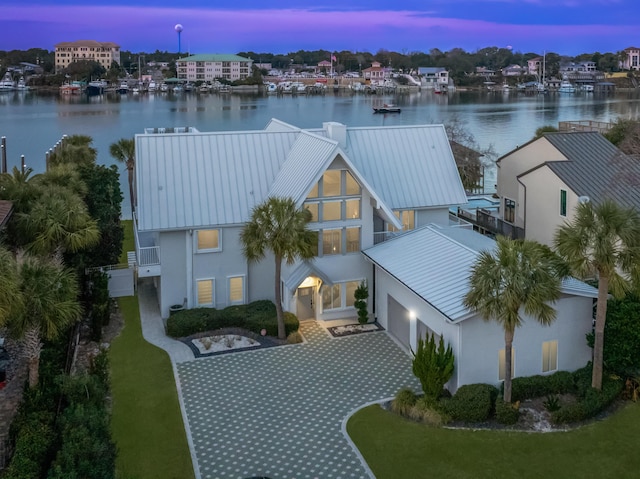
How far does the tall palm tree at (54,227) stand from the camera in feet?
82.1

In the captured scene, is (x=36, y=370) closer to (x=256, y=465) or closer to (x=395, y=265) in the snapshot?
(x=256, y=465)

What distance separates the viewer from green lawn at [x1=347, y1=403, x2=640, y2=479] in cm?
1723

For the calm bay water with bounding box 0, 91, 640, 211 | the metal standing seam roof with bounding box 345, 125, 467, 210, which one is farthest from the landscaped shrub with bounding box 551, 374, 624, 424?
the calm bay water with bounding box 0, 91, 640, 211

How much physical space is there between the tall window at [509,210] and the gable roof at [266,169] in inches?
274

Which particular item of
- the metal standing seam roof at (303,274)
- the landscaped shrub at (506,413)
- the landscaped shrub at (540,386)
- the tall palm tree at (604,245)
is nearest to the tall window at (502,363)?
the landscaped shrub at (540,386)

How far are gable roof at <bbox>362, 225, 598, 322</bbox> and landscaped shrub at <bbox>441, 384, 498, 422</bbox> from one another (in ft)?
7.63

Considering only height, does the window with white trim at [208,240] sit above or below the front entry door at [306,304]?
above

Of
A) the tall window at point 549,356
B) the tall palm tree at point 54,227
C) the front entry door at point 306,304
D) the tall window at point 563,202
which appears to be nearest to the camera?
the tall window at point 549,356

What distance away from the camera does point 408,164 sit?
107ft

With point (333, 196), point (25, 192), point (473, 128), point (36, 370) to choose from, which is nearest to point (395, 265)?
point (333, 196)

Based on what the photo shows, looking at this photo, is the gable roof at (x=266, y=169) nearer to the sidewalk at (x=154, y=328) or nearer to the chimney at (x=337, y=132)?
the chimney at (x=337, y=132)

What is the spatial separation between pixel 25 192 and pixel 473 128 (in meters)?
98.0

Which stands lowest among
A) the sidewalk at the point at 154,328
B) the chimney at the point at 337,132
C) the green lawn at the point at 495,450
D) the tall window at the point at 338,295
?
the green lawn at the point at 495,450

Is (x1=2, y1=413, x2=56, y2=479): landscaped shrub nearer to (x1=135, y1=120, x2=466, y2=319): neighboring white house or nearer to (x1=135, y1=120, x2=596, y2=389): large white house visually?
(x1=135, y1=120, x2=466, y2=319): neighboring white house
